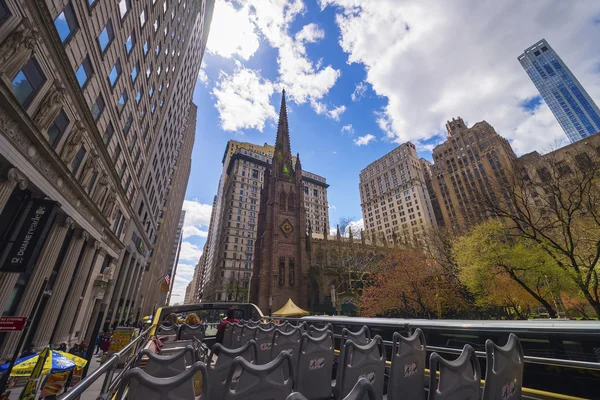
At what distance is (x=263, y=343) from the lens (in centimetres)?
621

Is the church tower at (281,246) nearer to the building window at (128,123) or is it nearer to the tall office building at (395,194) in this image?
the building window at (128,123)

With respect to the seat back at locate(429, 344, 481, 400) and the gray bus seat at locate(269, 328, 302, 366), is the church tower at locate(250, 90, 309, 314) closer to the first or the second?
the gray bus seat at locate(269, 328, 302, 366)

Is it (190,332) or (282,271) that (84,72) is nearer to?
(190,332)

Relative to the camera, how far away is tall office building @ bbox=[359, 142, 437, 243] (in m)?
91.1

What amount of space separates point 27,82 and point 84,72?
515 centimetres

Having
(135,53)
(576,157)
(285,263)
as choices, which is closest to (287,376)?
(576,157)

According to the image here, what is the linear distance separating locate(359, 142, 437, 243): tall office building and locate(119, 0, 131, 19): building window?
Answer: 8270 centimetres

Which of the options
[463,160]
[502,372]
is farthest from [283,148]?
[463,160]

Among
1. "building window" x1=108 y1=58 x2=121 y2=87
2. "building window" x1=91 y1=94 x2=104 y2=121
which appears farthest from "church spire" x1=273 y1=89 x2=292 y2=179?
"building window" x1=91 y1=94 x2=104 y2=121

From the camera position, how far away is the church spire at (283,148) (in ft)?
164

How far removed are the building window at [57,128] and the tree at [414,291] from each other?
30.7m

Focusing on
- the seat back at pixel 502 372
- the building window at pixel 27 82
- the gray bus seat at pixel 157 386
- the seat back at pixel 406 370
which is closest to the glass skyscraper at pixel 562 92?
the seat back at pixel 502 372

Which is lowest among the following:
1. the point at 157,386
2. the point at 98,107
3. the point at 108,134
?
the point at 157,386

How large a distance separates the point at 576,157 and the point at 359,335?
21.9m
